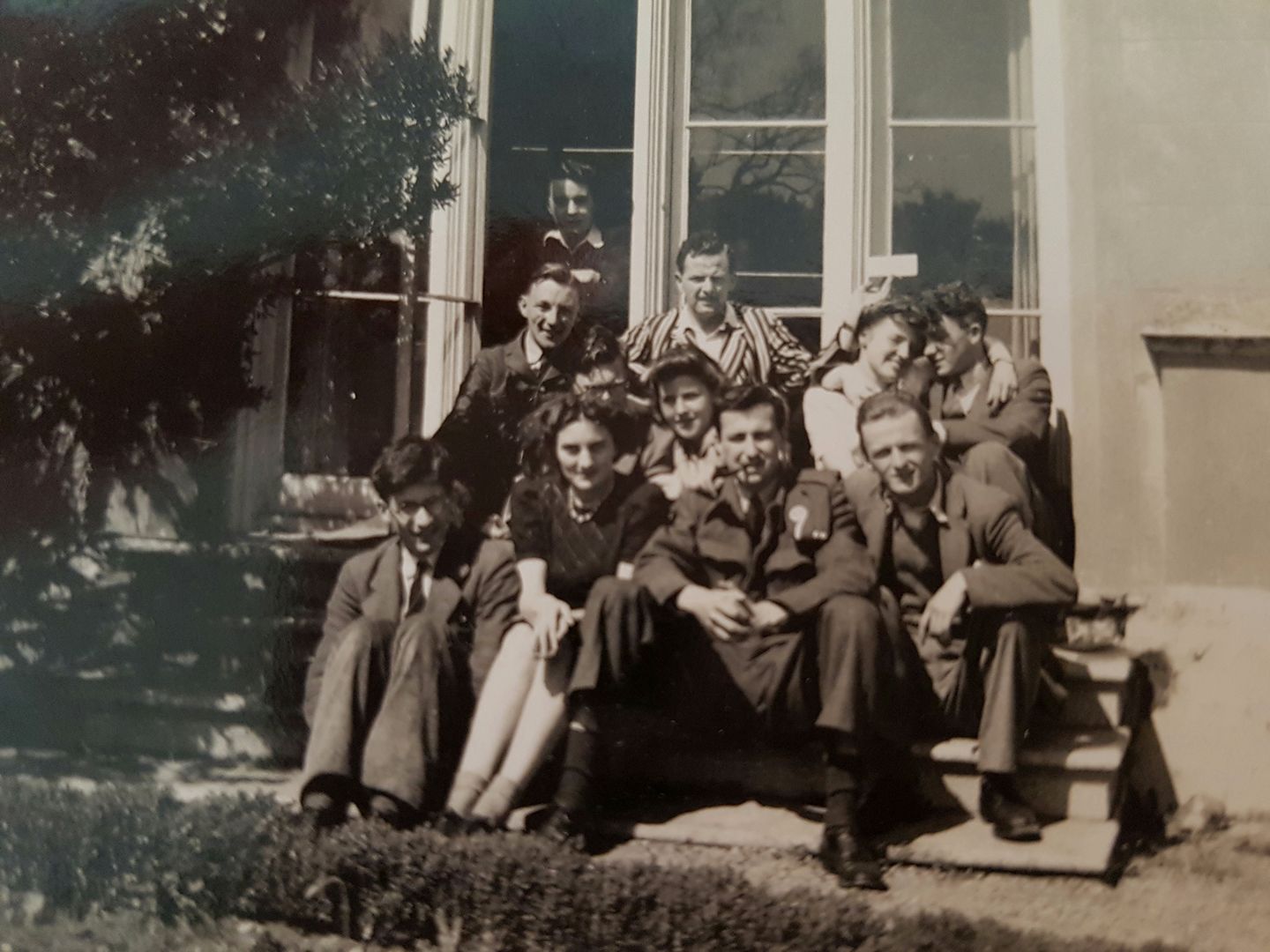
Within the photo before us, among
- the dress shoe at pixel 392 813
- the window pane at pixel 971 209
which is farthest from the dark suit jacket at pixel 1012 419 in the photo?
the dress shoe at pixel 392 813

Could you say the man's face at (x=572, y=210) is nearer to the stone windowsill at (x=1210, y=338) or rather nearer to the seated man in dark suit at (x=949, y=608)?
the seated man in dark suit at (x=949, y=608)

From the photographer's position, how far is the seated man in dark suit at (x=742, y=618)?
9.39 ft

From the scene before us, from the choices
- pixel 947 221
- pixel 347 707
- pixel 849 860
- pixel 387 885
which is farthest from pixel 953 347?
pixel 387 885

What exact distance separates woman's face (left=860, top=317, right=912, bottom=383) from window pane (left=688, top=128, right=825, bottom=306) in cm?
19

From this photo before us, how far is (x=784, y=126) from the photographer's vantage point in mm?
3178

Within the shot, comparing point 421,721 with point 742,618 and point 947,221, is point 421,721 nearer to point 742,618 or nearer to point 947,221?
point 742,618

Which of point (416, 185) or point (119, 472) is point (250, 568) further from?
point (416, 185)

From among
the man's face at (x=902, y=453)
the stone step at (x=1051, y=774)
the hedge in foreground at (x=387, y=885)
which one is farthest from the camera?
the man's face at (x=902, y=453)

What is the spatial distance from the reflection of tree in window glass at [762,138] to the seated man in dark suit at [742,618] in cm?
54

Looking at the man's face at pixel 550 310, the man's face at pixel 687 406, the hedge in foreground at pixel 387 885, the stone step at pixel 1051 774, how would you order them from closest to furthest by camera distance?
the hedge in foreground at pixel 387 885, the stone step at pixel 1051 774, the man's face at pixel 687 406, the man's face at pixel 550 310

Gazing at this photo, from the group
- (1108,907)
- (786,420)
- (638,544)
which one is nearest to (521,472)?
(638,544)

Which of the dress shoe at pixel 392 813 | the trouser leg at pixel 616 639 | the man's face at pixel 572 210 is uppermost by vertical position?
the man's face at pixel 572 210

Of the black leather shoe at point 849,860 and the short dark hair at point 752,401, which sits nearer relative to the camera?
the black leather shoe at point 849,860

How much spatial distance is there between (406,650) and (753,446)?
3.44ft
